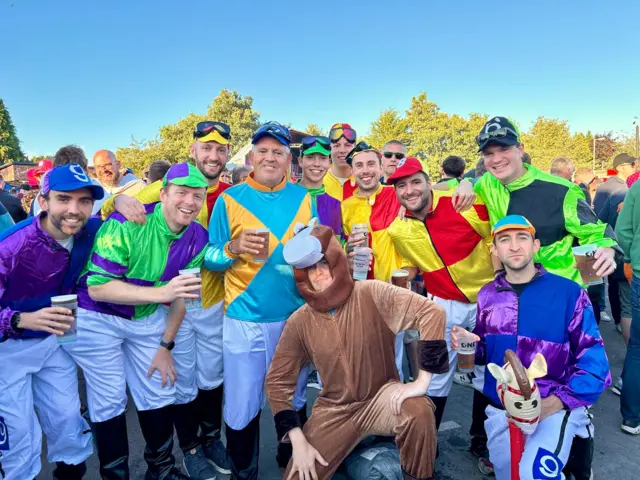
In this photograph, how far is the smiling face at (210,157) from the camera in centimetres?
368

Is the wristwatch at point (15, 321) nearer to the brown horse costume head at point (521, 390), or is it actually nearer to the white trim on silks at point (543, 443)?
the brown horse costume head at point (521, 390)

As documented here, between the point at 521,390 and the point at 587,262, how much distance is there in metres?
1.26

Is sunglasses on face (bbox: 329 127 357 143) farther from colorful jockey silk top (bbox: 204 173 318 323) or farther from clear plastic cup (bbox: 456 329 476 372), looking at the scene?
clear plastic cup (bbox: 456 329 476 372)

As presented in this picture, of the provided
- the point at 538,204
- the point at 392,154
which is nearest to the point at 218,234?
the point at 538,204

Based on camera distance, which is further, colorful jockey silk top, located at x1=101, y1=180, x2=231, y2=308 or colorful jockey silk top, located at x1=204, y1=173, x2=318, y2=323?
colorful jockey silk top, located at x1=101, y1=180, x2=231, y2=308

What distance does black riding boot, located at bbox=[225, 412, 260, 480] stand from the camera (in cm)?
289

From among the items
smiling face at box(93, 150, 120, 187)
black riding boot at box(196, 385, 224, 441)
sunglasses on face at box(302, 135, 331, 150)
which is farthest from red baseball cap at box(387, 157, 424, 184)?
smiling face at box(93, 150, 120, 187)

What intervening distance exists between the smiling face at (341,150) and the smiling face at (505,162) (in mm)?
1989

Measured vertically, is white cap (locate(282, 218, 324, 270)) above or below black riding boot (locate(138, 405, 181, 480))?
above

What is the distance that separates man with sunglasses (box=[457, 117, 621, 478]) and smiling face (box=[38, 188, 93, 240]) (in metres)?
2.65

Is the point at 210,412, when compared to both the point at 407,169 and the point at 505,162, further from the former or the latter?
the point at 505,162

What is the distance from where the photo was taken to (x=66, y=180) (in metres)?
2.52

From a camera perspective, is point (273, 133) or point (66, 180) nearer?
point (66, 180)

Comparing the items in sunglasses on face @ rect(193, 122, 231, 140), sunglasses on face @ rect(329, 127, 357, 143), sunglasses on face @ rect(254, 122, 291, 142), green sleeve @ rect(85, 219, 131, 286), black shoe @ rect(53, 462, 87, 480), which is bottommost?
black shoe @ rect(53, 462, 87, 480)
